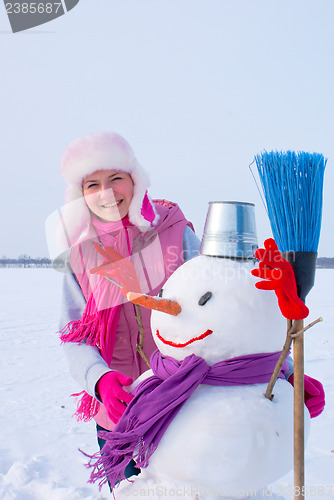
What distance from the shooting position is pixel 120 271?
133cm

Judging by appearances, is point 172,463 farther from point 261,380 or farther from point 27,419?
point 27,419

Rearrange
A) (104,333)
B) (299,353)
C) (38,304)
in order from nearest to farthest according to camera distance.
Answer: (299,353)
(104,333)
(38,304)

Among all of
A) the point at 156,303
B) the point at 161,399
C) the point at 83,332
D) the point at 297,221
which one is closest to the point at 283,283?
the point at 297,221

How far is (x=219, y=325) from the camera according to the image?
117 cm

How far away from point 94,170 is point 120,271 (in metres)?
0.46

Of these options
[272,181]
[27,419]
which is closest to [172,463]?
[272,181]

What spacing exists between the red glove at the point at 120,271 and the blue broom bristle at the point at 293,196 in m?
0.45

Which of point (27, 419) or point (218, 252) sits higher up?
point (218, 252)

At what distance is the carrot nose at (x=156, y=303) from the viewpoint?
115 cm

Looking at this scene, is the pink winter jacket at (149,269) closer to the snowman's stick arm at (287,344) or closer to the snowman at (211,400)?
the snowman at (211,400)

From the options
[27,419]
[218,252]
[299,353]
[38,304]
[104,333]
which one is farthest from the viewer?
[38,304]

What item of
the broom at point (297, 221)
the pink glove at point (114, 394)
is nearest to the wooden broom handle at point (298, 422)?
the broom at point (297, 221)

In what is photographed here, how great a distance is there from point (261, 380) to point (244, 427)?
0.14 metres

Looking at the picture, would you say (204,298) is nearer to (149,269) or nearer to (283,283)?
(283,283)
